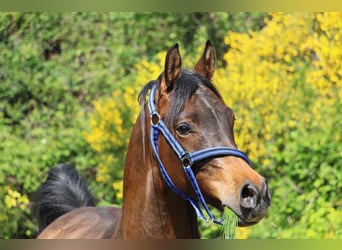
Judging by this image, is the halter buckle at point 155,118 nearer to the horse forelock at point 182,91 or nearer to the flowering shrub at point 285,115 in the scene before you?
the horse forelock at point 182,91

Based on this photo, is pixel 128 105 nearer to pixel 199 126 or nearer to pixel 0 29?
pixel 0 29

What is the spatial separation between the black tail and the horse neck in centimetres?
137

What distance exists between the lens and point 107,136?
5992mm

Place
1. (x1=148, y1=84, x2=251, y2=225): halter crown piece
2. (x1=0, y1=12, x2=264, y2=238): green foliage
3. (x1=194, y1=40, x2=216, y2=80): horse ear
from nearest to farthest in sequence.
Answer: (x1=148, y1=84, x2=251, y2=225): halter crown piece < (x1=194, y1=40, x2=216, y2=80): horse ear < (x1=0, y1=12, x2=264, y2=238): green foliage

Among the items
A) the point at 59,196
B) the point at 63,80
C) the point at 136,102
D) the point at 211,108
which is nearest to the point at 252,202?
the point at 211,108

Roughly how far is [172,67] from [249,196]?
60cm

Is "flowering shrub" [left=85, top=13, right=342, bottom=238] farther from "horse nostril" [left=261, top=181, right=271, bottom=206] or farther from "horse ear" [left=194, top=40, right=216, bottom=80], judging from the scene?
"horse nostril" [left=261, top=181, right=271, bottom=206]

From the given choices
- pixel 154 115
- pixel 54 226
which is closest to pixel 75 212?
pixel 54 226

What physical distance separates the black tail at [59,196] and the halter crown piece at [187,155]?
149cm

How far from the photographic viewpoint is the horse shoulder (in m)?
3.55

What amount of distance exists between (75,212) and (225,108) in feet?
4.80

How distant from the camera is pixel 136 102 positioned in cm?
597

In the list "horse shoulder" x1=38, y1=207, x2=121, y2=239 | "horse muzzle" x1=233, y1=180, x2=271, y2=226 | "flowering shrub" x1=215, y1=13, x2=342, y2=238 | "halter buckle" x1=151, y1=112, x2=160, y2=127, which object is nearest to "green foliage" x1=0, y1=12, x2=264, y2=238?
"flowering shrub" x1=215, y1=13, x2=342, y2=238

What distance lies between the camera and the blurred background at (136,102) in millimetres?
5836
